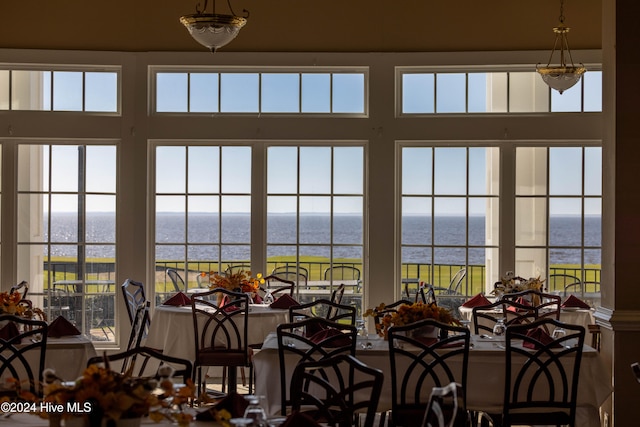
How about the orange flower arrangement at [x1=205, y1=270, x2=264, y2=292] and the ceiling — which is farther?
the ceiling

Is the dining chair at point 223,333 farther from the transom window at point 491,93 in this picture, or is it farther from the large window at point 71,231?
the transom window at point 491,93

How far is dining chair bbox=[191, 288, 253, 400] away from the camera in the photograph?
722 cm

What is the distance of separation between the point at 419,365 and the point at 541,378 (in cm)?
77

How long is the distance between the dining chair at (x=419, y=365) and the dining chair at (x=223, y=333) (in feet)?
6.63

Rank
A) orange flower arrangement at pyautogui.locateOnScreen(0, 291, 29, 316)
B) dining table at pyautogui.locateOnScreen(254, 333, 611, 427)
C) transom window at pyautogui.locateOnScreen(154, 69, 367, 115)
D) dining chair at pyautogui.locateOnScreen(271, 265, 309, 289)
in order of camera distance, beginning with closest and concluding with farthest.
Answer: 1. dining table at pyautogui.locateOnScreen(254, 333, 611, 427)
2. orange flower arrangement at pyautogui.locateOnScreen(0, 291, 29, 316)
3. transom window at pyautogui.locateOnScreen(154, 69, 367, 115)
4. dining chair at pyautogui.locateOnScreen(271, 265, 309, 289)

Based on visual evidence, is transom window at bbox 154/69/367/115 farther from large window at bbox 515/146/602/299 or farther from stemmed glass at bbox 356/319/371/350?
stemmed glass at bbox 356/319/371/350

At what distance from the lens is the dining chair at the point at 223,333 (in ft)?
23.7

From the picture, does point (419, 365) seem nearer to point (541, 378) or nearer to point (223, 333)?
point (541, 378)

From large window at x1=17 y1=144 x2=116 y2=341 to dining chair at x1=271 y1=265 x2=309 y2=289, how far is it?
1788 millimetres

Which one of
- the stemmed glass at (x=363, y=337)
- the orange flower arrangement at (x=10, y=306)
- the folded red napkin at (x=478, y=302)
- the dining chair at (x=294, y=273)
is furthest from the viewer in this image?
the dining chair at (x=294, y=273)

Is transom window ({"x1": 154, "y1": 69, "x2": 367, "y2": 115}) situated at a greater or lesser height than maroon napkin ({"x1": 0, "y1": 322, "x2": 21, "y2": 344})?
greater

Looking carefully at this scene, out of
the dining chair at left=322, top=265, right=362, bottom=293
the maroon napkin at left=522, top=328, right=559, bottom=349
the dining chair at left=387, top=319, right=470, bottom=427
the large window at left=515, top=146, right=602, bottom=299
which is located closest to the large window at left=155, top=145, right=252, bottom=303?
the dining chair at left=322, top=265, right=362, bottom=293

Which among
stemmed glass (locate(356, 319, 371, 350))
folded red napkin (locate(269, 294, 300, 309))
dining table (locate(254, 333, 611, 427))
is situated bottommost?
dining table (locate(254, 333, 611, 427))

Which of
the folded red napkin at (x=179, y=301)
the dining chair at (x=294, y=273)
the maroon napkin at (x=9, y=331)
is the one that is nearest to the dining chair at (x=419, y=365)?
the maroon napkin at (x=9, y=331)
